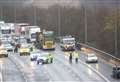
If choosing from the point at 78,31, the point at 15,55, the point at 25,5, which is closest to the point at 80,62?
the point at 15,55

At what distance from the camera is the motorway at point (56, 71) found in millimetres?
58812

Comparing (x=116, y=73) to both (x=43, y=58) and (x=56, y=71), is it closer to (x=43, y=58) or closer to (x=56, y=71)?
(x=56, y=71)

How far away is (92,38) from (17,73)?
155 ft

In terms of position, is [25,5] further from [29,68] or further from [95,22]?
[29,68]

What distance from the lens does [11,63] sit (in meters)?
74.2

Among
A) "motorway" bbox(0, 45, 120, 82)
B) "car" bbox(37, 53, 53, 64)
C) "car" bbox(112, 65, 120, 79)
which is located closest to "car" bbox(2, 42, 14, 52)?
"motorway" bbox(0, 45, 120, 82)

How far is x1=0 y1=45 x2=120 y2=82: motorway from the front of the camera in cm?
5881

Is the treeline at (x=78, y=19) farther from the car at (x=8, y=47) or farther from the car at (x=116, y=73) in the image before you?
the car at (x=116, y=73)

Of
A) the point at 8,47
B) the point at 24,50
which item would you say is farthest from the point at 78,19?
the point at 24,50

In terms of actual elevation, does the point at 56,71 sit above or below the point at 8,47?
below

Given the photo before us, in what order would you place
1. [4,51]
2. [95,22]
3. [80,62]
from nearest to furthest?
[80,62] → [4,51] → [95,22]

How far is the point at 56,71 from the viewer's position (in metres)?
64.1

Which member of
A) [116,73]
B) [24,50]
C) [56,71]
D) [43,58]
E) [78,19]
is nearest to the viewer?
[116,73]

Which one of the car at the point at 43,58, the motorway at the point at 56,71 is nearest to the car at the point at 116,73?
the motorway at the point at 56,71
